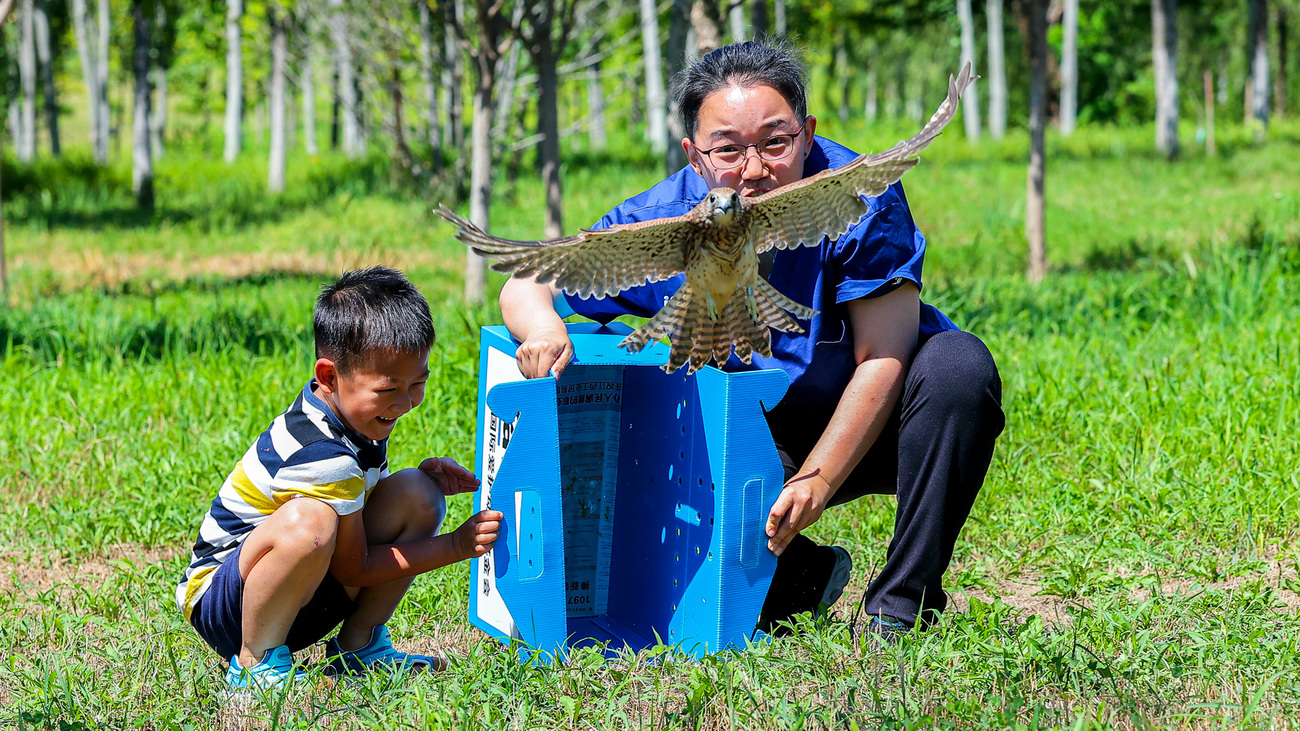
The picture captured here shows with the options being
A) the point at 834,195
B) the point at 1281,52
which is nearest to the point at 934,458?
the point at 834,195

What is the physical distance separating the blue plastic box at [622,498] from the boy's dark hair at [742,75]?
23.4 inches

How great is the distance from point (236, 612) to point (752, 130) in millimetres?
1493

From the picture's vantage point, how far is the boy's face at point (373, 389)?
2.20 metres

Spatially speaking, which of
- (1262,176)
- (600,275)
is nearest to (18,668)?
(600,275)

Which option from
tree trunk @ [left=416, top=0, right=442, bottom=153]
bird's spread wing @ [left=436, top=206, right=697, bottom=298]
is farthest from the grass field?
tree trunk @ [left=416, top=0, right=442, bottom=153]

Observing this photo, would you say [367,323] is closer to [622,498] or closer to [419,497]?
[419,497]

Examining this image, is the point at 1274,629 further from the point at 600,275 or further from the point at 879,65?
the point at 879,65

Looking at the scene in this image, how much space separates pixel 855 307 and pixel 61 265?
888 centimetres

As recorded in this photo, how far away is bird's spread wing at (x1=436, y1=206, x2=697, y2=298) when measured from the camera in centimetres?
203

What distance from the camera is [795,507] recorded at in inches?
89.4

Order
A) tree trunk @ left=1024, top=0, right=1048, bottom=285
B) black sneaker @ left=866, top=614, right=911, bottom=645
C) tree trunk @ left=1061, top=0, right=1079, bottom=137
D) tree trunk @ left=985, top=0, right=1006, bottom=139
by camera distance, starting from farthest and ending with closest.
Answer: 1. tree trunk @ left=985, top=0, right=1006, bottom=139
2. tree trunk @ left=1061, top=0, right=1079, bottom=137
3. tree trunk @ left=1024, top=0, right=1048, bottom=285
4. black sneaker @ left=866, top=614, right=911, bottom=645

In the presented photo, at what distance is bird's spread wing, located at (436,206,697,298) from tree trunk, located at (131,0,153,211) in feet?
43.2

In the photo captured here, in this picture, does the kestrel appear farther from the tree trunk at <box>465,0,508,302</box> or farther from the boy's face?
the tree trunk at <box>465,0,508,302</box>

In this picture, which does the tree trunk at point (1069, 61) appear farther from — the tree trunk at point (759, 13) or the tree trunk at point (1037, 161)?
the tree trunk at point (759, 13)
